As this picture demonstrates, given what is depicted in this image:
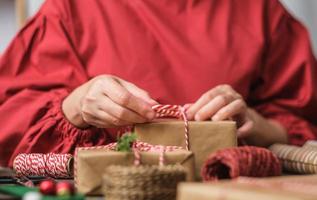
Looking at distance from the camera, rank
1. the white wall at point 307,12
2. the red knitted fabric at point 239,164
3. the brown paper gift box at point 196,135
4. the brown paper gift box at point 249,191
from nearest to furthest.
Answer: the brown paper gift box at point 249,191
the red knitted fabric at point 239,164
the brown paper gift box at point 196,135
the white wall at point 307,12

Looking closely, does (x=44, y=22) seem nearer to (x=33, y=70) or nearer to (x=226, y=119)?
(x=33, y=70)

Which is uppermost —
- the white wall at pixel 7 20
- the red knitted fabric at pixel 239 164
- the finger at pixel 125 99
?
the white wall at pixel 7 20

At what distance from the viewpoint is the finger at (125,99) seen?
0.65 meters

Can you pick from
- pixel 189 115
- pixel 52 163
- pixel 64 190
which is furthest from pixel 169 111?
pixel 64 190

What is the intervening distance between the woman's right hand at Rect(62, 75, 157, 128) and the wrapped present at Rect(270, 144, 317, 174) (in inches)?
7.5

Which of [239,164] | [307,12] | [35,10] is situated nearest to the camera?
[239,164]

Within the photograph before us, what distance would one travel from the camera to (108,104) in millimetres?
718

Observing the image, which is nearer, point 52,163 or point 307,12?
point 52,163

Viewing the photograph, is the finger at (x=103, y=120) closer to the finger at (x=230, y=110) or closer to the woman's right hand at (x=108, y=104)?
the woman's right hand at (x=108, y=104)

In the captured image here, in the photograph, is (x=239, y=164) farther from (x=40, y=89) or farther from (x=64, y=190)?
(x=40, y=89)

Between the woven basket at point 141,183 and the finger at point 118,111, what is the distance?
18 centimetres

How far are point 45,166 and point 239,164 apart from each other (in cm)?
25

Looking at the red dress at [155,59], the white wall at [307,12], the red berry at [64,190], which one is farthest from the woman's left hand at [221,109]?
the white wall at [307,12]

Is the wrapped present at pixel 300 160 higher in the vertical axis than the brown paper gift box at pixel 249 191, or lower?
higher
